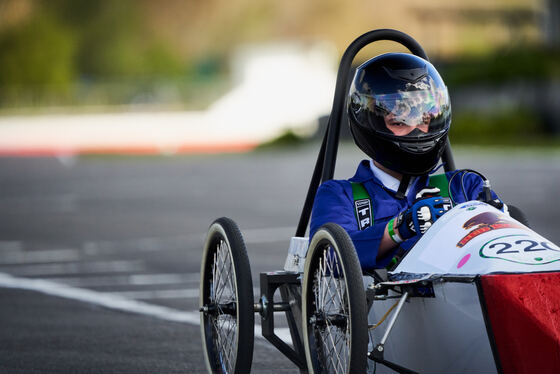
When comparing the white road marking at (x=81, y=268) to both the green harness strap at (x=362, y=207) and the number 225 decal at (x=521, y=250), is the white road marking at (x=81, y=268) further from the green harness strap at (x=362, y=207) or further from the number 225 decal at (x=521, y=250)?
the number 225 decal at (x=521, y=250)

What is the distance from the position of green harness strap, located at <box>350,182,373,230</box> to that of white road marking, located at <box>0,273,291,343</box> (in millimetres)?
2313

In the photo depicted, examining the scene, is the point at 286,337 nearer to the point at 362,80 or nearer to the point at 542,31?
the point at 362,80

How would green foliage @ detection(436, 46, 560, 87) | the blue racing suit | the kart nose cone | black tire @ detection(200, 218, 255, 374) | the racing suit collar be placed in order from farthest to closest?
green foliage @ detection(436, 46, 560, 87)
the racing suit collar
black tire @ detection(200, 218, 255, 374)
the blue racing suit
the kart nose cone

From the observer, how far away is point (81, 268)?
11992 mm

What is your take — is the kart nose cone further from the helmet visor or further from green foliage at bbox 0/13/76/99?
green foliage at bbox 0/13/76/99

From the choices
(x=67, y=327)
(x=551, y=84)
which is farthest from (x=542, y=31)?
(x=67, y=327)

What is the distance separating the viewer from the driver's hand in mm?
5074

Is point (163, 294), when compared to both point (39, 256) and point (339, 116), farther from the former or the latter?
point (339, 116)

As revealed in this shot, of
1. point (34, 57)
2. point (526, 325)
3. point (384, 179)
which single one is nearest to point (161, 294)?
point (384, 179)

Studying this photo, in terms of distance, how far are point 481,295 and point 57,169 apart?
86.9 ft

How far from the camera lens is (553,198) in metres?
19.4

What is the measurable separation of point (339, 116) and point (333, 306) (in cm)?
138

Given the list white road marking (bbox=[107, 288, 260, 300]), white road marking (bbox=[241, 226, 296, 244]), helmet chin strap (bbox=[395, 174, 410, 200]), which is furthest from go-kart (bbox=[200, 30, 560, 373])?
white road marking (bbox=[241, 226, 296, 244])

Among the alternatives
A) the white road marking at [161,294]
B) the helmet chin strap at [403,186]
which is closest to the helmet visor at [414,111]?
the helmet chin strap at [403,186]
